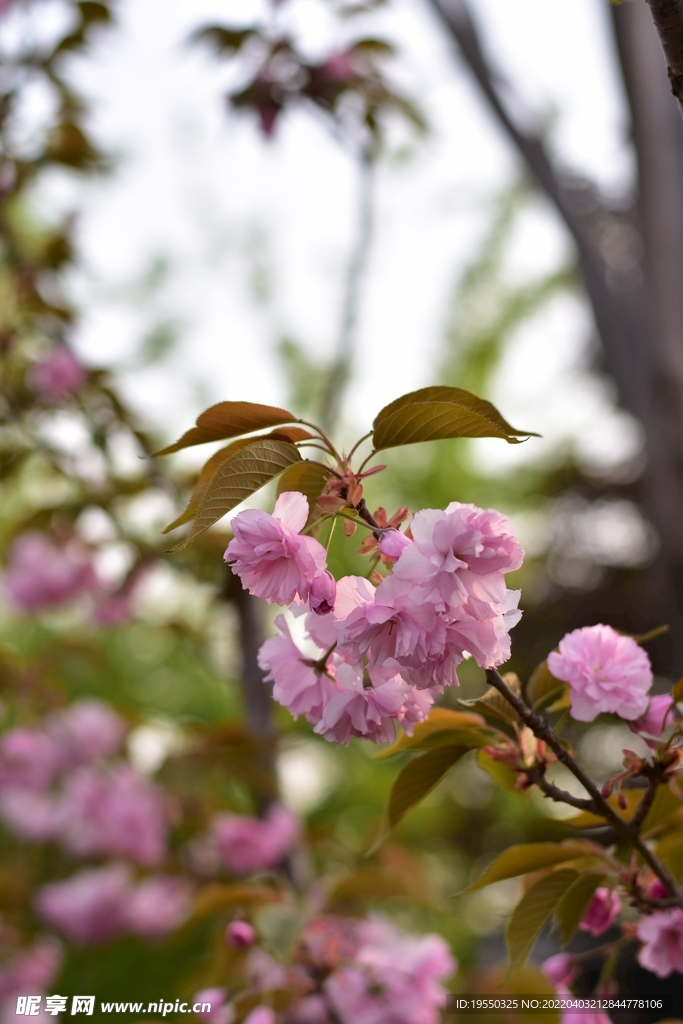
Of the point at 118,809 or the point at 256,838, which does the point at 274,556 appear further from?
the point at 118,809

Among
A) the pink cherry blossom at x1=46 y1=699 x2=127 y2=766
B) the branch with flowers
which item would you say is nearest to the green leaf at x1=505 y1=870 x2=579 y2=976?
the branch with flowers

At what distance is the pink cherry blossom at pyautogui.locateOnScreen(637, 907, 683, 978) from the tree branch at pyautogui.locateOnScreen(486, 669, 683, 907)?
0.03 m

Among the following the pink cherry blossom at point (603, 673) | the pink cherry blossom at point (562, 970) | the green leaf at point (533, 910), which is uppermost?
the pink cherry blossom at point (603, 673)

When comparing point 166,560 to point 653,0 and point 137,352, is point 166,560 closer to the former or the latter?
point 653,0

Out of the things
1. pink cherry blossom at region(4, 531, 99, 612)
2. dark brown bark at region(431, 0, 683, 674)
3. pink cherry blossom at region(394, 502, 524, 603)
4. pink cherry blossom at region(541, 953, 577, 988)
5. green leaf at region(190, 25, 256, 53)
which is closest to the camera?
pink cherry blossom at region(394, 502, 524, 603)

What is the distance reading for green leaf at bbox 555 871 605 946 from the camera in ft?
1.81

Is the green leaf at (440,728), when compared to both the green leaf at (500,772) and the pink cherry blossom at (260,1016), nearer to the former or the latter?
the green leaf at (500,772)

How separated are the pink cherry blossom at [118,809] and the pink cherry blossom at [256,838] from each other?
1.43 feet

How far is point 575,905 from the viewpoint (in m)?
0.56

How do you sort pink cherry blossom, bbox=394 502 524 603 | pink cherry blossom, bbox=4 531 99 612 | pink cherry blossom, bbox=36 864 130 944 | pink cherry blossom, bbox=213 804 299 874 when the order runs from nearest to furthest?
1. pink cherry blossom, bbox=394 502 524 603
2. pink cherry blossom, bbox=213 804 299 874
3. pink cherry blossom, bbox=4 531 99 612
4. pink cherry blossom, bbox=36 864 130 944

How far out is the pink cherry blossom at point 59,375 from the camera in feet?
4.83

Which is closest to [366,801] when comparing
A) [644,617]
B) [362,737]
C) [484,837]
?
[484,837]

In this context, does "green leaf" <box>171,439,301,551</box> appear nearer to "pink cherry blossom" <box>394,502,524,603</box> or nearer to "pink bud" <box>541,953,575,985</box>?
"pink cherry blossom" <box>394,502,524,603</box>

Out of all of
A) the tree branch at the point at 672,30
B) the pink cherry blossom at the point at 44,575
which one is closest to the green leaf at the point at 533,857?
the tree branch at the point at 672,30
